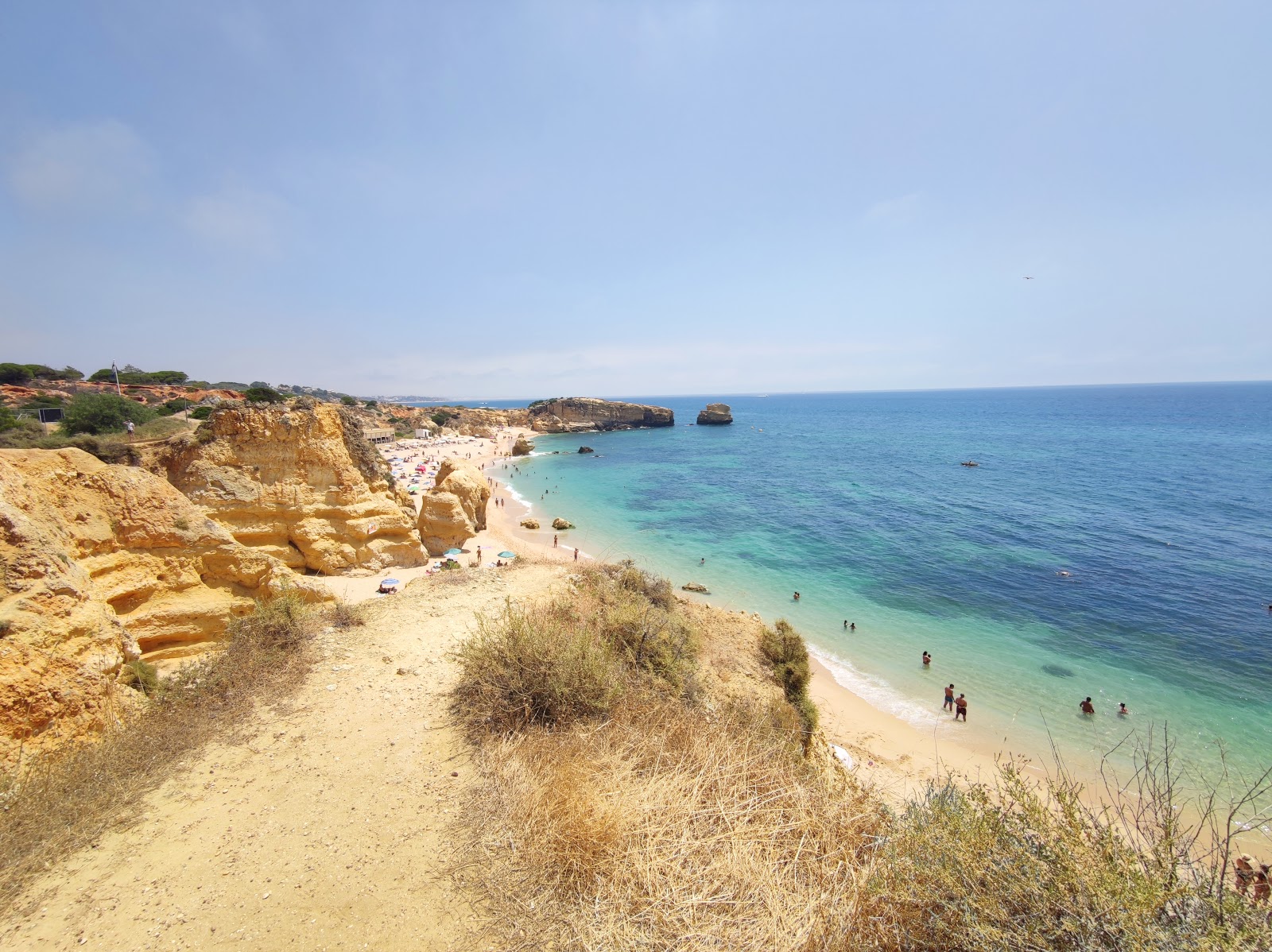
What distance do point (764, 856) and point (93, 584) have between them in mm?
8097

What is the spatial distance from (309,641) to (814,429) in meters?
96.3

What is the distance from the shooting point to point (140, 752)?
4906mm

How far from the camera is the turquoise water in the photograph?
43.9ft

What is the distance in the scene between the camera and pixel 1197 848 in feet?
29.9

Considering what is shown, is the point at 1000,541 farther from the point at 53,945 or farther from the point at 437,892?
the point at 53,945

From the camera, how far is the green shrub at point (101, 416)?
24109 millimetres

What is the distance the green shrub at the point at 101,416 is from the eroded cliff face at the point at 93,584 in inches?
977

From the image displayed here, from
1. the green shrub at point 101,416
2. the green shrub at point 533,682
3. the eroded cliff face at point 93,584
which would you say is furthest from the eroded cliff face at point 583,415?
the green shrub at point 533,682

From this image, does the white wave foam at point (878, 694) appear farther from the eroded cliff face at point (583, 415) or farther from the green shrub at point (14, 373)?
the eroded cliff face at point (583, 415)

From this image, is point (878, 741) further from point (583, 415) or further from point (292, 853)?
point (583, 415)

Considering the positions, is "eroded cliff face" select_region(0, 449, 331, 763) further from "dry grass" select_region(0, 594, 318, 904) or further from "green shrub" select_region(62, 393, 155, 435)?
"green shrub" select_region(62, 393, 155, 435)

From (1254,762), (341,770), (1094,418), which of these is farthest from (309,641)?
(1094,418)

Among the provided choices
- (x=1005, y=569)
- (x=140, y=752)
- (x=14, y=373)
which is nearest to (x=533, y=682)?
(x=140, y=752)

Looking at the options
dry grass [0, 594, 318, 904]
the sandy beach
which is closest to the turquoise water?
the sandy beach
